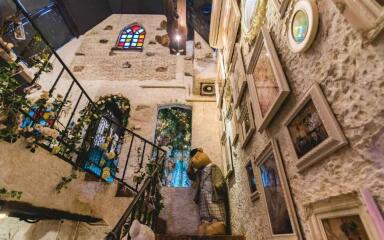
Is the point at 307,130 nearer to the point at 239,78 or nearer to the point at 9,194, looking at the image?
the point at 239,78

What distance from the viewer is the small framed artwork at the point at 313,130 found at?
2.25 ft

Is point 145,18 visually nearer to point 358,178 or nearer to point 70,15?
point 70,15

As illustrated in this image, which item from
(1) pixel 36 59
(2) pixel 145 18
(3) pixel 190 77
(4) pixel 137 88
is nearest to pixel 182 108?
(3) pixel 190 77

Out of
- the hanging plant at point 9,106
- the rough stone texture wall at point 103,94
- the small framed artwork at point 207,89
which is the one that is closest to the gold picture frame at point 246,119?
the rough stone texture wall at point 103,94

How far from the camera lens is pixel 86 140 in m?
2.90

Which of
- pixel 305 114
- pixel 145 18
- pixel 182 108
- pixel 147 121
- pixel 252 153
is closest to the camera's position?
pixel 305 114

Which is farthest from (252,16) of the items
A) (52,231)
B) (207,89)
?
(52,231)

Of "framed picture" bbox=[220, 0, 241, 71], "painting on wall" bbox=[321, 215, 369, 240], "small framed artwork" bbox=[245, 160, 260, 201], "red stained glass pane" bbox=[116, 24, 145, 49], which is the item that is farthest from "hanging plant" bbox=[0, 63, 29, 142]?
"red stained glass pane" bbox=[116, 24, 145, 49]

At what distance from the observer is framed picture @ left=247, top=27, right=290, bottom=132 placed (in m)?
1.07

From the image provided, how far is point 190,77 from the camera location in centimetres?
541

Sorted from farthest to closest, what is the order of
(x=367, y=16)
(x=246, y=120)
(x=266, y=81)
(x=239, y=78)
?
(x=239, y=78)
(x=246, y=120)
(x=266, y=81)
(x=367, y=16)

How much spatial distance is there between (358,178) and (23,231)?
15.1 ft

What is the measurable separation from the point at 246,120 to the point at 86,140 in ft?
7.36

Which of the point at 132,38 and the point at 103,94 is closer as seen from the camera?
the point at 103,94
